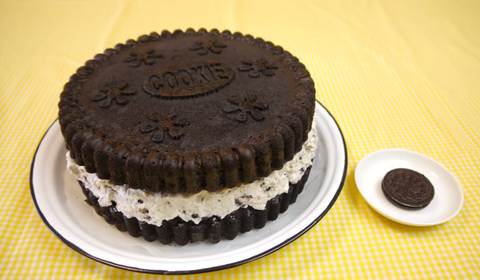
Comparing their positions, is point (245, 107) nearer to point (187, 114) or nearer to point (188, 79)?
point (187, 114)

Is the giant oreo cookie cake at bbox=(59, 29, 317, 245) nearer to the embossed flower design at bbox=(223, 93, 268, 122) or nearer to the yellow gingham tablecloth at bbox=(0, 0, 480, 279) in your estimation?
the embossed flower design at bbox=(223, 93, 268, 122)

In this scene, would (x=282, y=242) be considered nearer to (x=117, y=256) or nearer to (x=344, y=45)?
(x=117, y=256)

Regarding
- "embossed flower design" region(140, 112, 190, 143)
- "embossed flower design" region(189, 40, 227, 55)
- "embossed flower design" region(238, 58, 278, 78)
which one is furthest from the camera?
"embossed flower design" region(189, 40, 227, 55)

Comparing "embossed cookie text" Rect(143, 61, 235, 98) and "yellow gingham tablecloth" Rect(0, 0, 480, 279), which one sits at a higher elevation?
"embossed cookie text" Rect(143, 61, 235, 98)

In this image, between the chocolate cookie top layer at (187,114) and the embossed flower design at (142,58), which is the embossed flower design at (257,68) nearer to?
the chocolate cookie top layer at (187,114)

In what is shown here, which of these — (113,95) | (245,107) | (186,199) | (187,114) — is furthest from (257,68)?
(186,199)

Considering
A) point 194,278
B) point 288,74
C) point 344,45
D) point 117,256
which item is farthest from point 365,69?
point 117,256

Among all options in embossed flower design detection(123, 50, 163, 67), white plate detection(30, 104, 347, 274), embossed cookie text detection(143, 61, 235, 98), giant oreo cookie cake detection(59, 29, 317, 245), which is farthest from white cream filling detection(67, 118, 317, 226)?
embossed flower design detection(123, 50, 163, 67)
